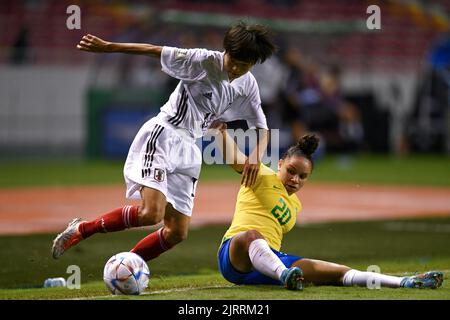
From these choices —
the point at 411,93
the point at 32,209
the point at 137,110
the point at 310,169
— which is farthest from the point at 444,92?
the point at 310,169

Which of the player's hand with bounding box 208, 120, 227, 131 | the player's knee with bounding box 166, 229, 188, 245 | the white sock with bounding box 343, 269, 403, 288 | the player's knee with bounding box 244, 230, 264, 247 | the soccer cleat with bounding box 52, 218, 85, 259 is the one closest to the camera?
the white sock with bounding box 343, 269, 403, 288

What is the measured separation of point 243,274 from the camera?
724 centimetres

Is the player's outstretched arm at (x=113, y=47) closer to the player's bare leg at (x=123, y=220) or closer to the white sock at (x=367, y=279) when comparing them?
the player's bare leg at (x=123, y=220)

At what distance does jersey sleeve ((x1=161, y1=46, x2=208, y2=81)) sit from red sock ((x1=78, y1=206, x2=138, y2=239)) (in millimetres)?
1146

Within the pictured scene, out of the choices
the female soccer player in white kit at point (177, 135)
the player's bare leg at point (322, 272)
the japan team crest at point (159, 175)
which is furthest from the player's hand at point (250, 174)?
the player's bare leg at point (322, 272)

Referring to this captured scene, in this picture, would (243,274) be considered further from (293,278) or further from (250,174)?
(250,174)

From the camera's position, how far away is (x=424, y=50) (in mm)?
33188

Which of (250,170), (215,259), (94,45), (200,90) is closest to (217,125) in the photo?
(200,90)

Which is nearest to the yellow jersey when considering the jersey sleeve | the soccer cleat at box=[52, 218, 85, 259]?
the jersey sleeve

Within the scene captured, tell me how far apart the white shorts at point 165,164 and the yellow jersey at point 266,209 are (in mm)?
470

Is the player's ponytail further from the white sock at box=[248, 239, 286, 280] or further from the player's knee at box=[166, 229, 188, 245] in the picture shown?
the player's knee at box=[166, 229, 188, 245]

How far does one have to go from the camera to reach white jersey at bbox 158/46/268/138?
24.4ft

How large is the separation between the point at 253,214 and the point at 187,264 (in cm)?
267
